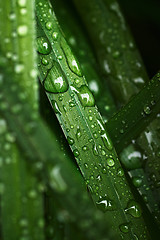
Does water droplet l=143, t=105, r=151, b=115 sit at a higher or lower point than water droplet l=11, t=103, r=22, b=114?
higher

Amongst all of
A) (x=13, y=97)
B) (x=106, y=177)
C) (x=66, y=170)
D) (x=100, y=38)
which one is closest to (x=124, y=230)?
(x=106, y=177)

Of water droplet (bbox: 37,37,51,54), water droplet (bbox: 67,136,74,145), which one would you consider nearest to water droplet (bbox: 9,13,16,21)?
water droplet (bbox: 37,37,51,54)

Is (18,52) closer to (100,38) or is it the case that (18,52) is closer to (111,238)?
(111,238)

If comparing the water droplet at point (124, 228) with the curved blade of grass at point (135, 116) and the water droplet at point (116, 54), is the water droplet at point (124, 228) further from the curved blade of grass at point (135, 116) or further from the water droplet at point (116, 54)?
the water droplet at point (116, 54)

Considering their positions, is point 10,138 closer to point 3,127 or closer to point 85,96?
point 3,127

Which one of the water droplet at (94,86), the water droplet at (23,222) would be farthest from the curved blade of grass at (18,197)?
the water droplet at (94,86)

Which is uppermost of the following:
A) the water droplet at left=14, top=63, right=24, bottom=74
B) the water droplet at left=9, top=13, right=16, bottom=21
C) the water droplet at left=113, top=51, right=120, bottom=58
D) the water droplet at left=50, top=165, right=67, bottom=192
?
the water droplet at left=113, top=51, right=120, bottom=58

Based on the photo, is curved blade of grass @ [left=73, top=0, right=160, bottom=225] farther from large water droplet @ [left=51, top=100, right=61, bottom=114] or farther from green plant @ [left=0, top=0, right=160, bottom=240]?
large water droplet @ [left=51, top=100, right=61, bottom=114]

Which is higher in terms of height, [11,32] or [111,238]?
[11,32]
